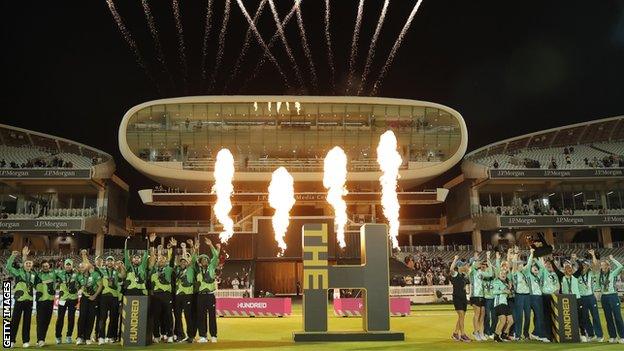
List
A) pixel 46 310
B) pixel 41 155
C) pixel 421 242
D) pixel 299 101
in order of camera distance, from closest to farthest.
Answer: pixel 46 310, pixel 299 101, pixel 41 155, pixel 421 242

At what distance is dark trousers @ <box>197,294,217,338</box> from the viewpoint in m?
12.9

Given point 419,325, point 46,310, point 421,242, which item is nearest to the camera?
point 46,310

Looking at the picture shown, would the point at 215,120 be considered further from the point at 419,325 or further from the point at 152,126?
the point at 419,325

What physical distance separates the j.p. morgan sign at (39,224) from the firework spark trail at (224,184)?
12613 millimetres

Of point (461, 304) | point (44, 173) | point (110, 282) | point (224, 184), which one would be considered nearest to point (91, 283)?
point (110, 282)

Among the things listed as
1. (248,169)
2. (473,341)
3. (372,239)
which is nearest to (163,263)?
(372,239)

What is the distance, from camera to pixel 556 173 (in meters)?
47.9

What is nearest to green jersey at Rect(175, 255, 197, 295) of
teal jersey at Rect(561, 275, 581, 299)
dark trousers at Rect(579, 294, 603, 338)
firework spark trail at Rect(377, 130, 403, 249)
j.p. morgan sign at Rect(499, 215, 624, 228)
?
teal jersey at Rect(561, 275, 581, 299)

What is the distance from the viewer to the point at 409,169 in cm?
4925

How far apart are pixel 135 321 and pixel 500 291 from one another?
9.12 metres

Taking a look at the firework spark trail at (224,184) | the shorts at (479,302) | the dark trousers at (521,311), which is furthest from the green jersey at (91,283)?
the firework spark trail at (224,184)

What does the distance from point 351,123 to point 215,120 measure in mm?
13360

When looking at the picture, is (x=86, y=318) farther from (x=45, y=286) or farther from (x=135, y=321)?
(x=135, y=321)

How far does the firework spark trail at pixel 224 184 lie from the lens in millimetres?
40853
